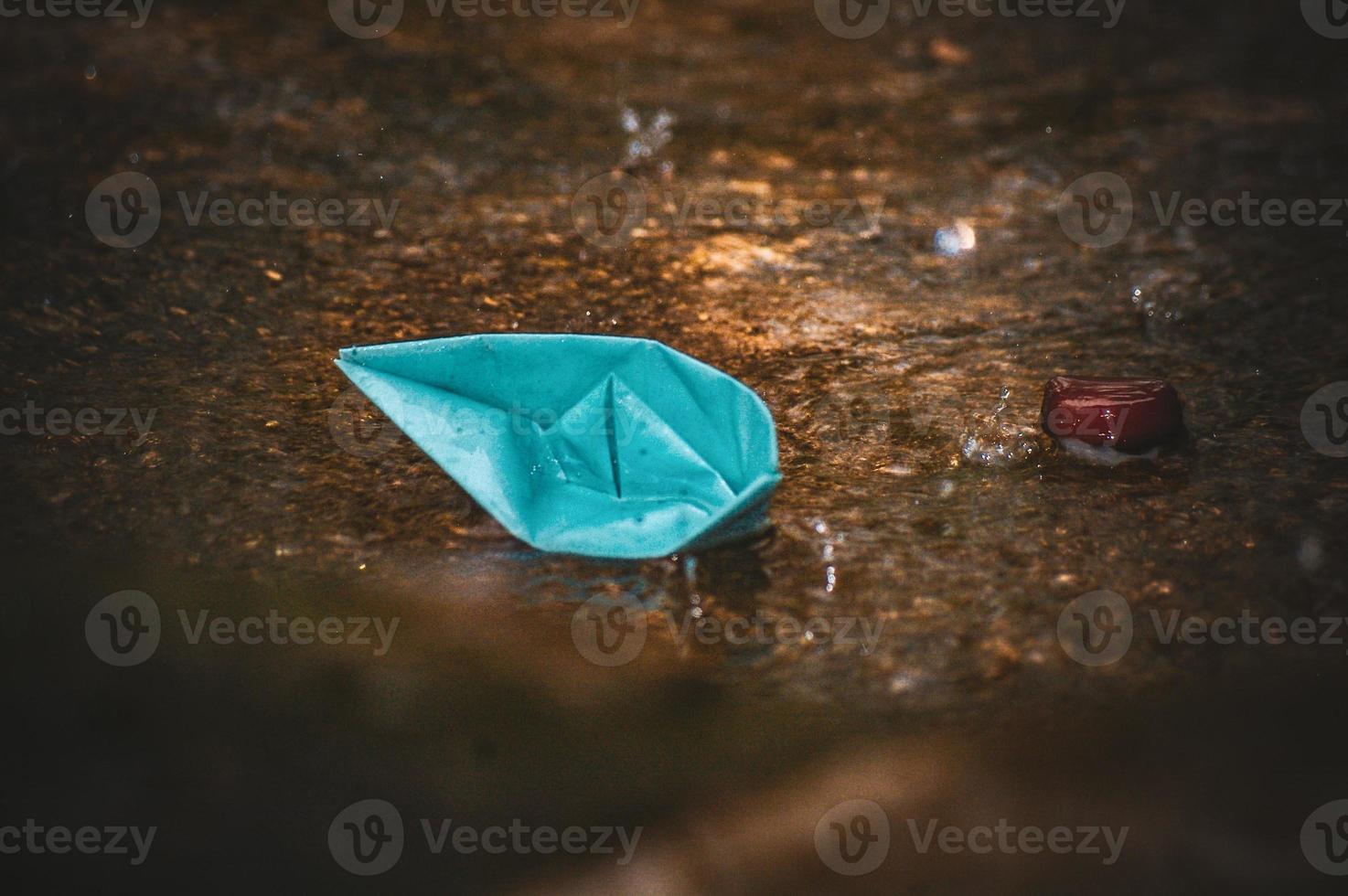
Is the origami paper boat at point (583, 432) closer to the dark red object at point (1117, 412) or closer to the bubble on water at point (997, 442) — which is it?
the bubble on water at point (997, 442)

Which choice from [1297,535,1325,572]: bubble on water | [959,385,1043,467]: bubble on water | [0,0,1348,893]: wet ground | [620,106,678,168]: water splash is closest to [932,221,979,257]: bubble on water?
[0,0,1348,893]: wet ground

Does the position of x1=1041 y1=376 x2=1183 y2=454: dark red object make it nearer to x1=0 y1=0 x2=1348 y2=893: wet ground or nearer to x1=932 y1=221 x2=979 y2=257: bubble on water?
x1=0 y1=0 x2=1348 y2=893: wet ground

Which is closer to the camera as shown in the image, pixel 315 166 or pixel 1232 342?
pixel 1232 342

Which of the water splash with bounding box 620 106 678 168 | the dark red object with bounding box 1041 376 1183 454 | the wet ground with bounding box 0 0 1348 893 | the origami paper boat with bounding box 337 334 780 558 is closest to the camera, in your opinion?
the wet ground with bounding box 0 0 1348 893

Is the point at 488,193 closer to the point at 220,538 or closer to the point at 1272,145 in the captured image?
the point at 220,538

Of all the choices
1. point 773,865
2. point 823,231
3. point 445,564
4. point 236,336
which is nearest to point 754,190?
point 823,231

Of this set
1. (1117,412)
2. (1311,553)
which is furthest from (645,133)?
(1311,553)

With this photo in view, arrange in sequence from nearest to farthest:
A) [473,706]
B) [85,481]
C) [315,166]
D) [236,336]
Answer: [473,706] < [85,481] < [236,336] < [315,166]
